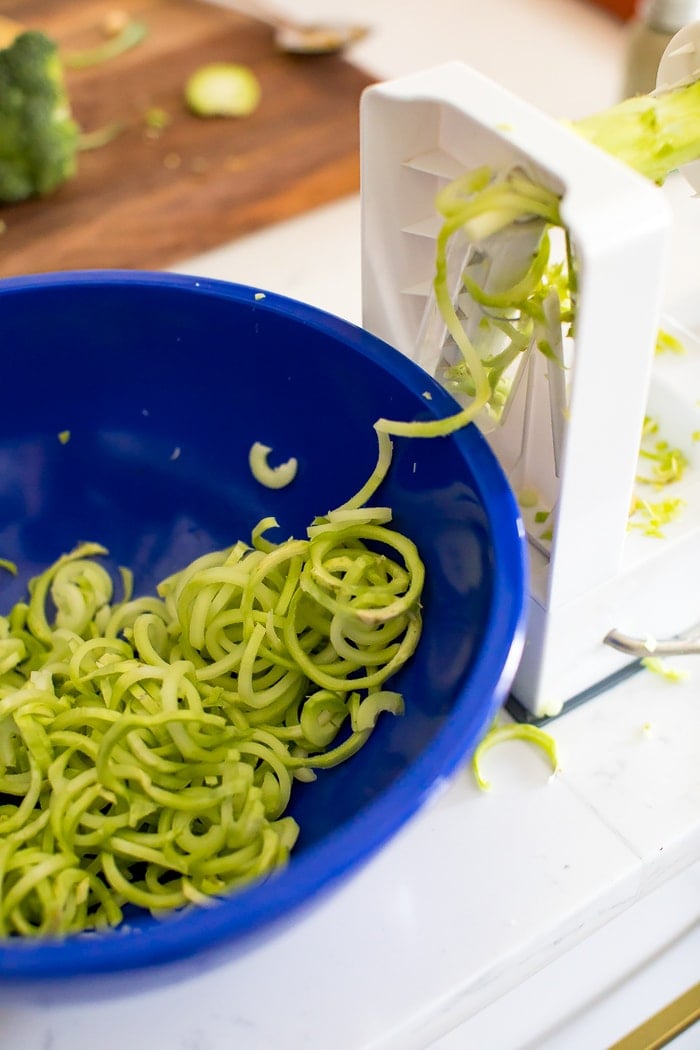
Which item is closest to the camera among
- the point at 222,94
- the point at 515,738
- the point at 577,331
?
the point at 577,331

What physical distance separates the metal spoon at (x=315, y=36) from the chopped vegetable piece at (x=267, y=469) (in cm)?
89

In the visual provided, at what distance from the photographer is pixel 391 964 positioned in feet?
1.84

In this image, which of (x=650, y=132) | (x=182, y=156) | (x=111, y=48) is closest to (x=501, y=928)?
(x=650, y=132)

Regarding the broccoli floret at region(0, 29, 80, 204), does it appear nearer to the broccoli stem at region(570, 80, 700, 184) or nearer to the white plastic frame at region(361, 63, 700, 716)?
the white plastic frame at region(361, 63, 700, 716)

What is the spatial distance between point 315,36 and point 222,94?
0.19 metres

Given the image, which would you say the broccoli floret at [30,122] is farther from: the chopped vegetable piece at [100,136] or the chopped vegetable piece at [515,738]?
the chopped vegetable piece at [515,738]

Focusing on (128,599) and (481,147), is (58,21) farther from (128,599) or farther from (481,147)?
(481,147)

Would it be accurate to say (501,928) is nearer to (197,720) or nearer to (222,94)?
(197,720)

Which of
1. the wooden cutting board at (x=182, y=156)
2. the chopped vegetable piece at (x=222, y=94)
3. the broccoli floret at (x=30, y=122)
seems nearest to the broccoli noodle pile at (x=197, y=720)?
the wooden cutting board at (x=182, y=156)

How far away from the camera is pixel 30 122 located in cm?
119

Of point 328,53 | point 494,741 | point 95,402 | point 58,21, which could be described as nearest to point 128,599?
point 95,402

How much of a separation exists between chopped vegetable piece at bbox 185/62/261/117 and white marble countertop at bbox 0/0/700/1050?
37.5 inches

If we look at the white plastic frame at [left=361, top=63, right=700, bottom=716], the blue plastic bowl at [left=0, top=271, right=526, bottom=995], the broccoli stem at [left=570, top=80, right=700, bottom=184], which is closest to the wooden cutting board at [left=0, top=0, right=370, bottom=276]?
the blue plastic bowl at [left=0, top=271, right=526, bottom=995]

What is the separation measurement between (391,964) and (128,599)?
0.34m
